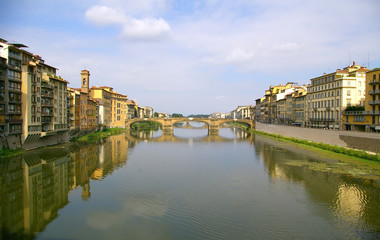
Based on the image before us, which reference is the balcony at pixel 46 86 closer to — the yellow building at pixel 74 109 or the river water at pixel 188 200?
the yellow building at pixel 74 109

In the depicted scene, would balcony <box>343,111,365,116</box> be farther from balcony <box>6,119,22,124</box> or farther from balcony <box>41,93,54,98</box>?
balcony <box>6,119,22,124</box>

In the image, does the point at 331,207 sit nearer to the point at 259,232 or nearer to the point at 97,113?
the point at 259,232

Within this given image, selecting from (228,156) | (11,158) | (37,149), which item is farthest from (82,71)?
(228,156)

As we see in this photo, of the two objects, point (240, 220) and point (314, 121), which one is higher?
point (314, 121)

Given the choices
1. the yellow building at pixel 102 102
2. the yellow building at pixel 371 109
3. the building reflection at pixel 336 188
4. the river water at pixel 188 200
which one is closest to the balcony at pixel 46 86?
the river water at pixel 188 200

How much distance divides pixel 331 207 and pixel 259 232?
575 cm

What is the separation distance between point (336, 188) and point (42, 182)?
21.2 m

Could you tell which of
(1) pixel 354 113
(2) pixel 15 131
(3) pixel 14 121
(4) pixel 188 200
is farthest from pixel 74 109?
(1) pixel 354 113

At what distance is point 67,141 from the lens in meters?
43.0

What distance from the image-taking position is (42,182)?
20.8 m

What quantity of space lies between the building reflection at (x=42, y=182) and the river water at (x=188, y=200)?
0.18 ft

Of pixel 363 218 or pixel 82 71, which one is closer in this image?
pixel 363 218

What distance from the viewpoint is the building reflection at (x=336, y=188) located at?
14.4 metres

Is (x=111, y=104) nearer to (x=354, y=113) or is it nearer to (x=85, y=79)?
(x=85, y=79)
